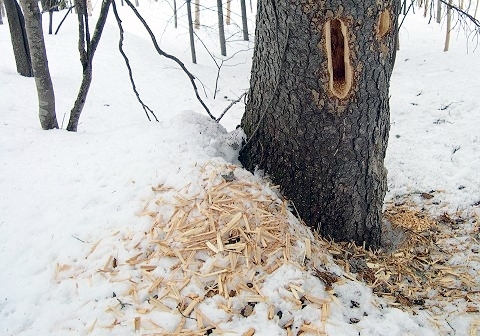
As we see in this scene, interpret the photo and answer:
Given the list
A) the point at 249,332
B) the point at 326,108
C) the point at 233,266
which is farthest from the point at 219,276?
the point at 326,108

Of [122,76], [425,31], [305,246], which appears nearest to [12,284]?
[305,246]

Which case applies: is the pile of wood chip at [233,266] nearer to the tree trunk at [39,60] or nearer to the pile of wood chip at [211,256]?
the pile of wood chip at [211,256]

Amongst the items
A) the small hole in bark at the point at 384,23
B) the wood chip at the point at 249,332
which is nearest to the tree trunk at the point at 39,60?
the small hole in bark at the point at 384,23

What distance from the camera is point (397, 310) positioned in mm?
2055

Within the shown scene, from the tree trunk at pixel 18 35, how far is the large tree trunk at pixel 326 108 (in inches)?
257

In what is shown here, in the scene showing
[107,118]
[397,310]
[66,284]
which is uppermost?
[66,284]

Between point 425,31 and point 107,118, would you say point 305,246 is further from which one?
point 425,31

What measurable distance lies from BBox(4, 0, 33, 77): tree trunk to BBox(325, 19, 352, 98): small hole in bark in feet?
23.2


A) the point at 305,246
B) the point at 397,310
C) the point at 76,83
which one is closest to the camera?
the point at 397,310

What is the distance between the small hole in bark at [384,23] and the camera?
2244mm

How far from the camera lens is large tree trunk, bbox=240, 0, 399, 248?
2.26m

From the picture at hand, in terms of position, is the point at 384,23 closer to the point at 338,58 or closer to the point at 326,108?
the point at 338,58

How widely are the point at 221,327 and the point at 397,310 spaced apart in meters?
0.91

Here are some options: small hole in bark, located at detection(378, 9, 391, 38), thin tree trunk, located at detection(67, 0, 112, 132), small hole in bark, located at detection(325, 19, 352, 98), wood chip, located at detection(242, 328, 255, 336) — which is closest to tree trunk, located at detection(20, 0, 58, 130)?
thin tree trunk, located at detection(67, 0, 112, 132)
